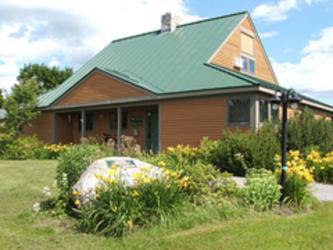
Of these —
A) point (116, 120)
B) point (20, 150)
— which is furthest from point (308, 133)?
point (20, 150)

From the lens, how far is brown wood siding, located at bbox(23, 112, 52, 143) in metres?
26.1

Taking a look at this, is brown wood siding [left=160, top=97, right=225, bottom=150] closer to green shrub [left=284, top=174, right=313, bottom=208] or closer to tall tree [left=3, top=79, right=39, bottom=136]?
tall tree [left=3, top=79, right=39, bottom=136]

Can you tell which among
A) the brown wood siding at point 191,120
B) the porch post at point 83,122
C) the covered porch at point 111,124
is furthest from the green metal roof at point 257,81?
the porch post at point 83,122

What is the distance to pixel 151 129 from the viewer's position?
73.5ft

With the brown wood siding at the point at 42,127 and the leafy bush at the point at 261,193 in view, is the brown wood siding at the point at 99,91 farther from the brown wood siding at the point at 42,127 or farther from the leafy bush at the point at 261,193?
the leafy bush at the point at 261,193

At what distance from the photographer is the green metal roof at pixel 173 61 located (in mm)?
19234

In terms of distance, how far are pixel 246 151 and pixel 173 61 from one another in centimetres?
1023

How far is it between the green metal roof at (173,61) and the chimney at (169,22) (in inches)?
13.2

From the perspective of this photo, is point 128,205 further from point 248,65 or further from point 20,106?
point 20,106

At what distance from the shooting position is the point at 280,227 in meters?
6.02

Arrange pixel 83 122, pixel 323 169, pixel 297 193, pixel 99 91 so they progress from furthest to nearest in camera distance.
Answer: pixel 83 122 < pixel 99 91 < pixel 323 169 < pixel 297 193

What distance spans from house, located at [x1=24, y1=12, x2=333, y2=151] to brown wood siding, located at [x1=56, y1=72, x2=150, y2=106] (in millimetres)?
50

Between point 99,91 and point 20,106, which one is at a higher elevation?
point 99,91

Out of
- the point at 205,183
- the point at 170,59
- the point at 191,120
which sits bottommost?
the point at 205,183
